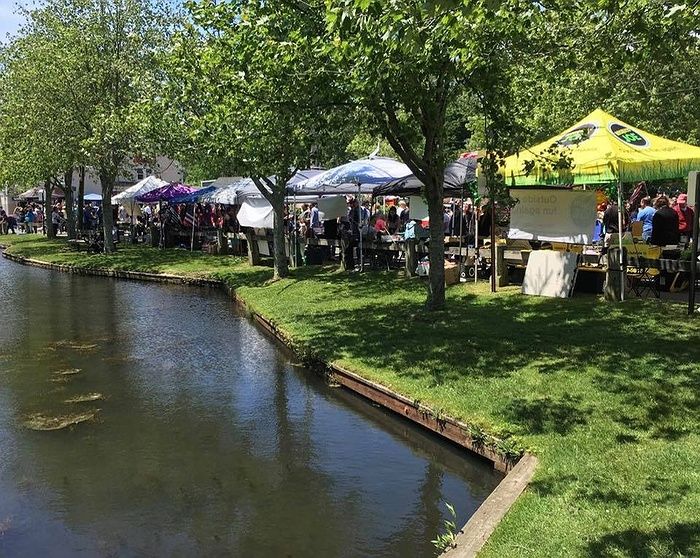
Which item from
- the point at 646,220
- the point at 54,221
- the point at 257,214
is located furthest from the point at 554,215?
the point at 54,221

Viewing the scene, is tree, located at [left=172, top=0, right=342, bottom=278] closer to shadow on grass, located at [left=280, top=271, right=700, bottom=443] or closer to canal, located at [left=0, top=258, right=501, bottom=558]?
shadow on grass, located at [left=280, top=271, right=700, bottom=443]

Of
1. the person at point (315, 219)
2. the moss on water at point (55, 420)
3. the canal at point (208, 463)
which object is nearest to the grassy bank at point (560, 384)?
the canal at point (208, 463)

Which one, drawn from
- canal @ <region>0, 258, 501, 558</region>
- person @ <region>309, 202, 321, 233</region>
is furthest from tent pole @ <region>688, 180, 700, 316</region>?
person @ <region>309, 202, 321, 233</region>

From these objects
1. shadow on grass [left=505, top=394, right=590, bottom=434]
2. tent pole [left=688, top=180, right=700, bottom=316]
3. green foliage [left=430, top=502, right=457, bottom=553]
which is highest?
tent pole [left=688, top=180, right=700, bottom=316]

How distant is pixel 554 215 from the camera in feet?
41.3

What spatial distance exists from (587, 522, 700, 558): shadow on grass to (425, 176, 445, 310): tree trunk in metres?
7.17

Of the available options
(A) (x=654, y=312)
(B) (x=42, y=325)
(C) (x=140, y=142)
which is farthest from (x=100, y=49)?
(A) (x=654, y=312)

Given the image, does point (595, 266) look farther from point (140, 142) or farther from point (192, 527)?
point (140, 142)

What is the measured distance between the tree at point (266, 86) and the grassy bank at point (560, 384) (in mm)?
3083

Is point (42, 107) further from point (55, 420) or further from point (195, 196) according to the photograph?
point (55, 420)

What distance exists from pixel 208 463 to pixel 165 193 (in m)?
22.3

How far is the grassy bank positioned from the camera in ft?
15.2

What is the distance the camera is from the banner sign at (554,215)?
12.2 m

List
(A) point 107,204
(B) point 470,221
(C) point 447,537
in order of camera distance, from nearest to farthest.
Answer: (C) point 447,537 < (B) point 470,221 < (A) point 107,204
